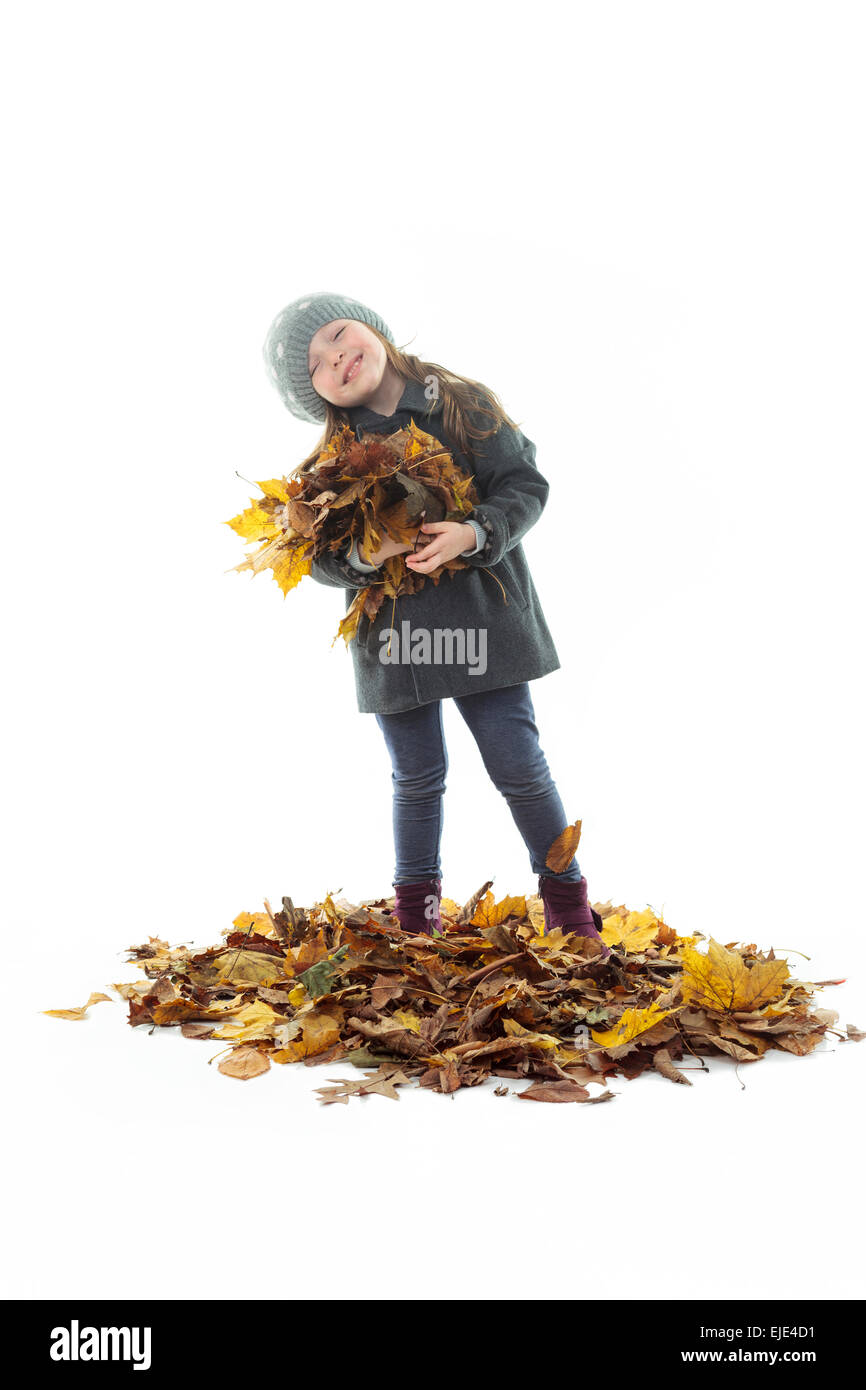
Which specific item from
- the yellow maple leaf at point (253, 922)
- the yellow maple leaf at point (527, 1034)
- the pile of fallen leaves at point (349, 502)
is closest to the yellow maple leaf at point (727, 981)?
the yellow maple leaf at point (527, 1034)

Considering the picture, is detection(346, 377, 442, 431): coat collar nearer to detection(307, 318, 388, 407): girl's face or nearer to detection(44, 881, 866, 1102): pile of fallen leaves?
detection(307, 318, 388, 407): girl's face

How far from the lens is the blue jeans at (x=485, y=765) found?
2535 mm

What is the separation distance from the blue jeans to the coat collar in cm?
66

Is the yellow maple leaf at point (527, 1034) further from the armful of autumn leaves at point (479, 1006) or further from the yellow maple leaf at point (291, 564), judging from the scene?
the yellow maple leaf at point (291, 564)

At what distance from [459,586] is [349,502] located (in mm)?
376

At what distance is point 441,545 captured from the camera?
2320 mm

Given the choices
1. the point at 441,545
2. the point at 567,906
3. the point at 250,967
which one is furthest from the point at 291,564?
the point at 567,906

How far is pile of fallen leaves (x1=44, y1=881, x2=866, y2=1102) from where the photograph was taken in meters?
1.89

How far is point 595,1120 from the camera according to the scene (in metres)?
1.68

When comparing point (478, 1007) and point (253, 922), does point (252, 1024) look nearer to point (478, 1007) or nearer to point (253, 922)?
point (478, 1007)
